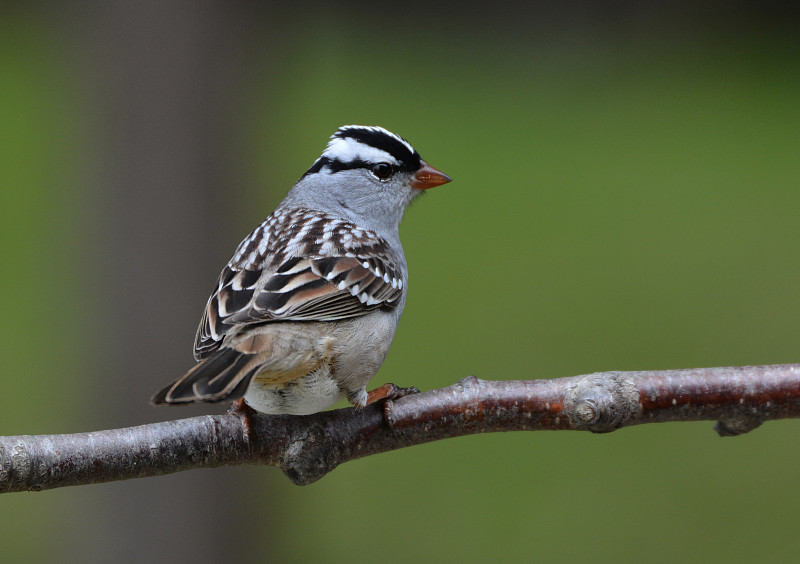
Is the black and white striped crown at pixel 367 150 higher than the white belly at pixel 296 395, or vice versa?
the black and white striped crown at pixel 367 150

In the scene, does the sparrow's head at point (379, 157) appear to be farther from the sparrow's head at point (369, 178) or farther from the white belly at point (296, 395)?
the white belly at point (296, 395)

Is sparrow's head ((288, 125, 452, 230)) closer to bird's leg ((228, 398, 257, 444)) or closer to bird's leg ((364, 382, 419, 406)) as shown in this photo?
bird's leg ((364, 382, 419, 406))

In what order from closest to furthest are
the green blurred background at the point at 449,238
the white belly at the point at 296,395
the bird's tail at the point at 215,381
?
1. the bird's tail at the point at 215,381
2. the white belly at the point at 296,395
3. the green blurred background at the point at 449,238

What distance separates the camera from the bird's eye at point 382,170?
3605mm

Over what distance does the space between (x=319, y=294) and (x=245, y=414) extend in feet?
1.50

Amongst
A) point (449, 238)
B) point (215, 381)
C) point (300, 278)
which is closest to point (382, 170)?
point (300, 278)

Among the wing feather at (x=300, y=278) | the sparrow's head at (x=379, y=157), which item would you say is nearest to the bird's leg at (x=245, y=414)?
the wing feather at (x=300, y=278)

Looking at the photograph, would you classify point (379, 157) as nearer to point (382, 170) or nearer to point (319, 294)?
point (382, 170)

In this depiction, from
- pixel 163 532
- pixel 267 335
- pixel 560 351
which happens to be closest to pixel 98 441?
pixel 267 335

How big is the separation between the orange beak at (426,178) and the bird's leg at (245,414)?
1.27 metres

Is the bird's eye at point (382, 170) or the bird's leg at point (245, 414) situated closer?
the bird's leg at point (245, 414)

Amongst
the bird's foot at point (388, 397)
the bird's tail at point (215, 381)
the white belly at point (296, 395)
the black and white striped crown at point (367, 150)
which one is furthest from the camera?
the black and white striped crown at point (367, 150)

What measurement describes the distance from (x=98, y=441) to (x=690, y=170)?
843 centimetres

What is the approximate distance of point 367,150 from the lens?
3588mm
